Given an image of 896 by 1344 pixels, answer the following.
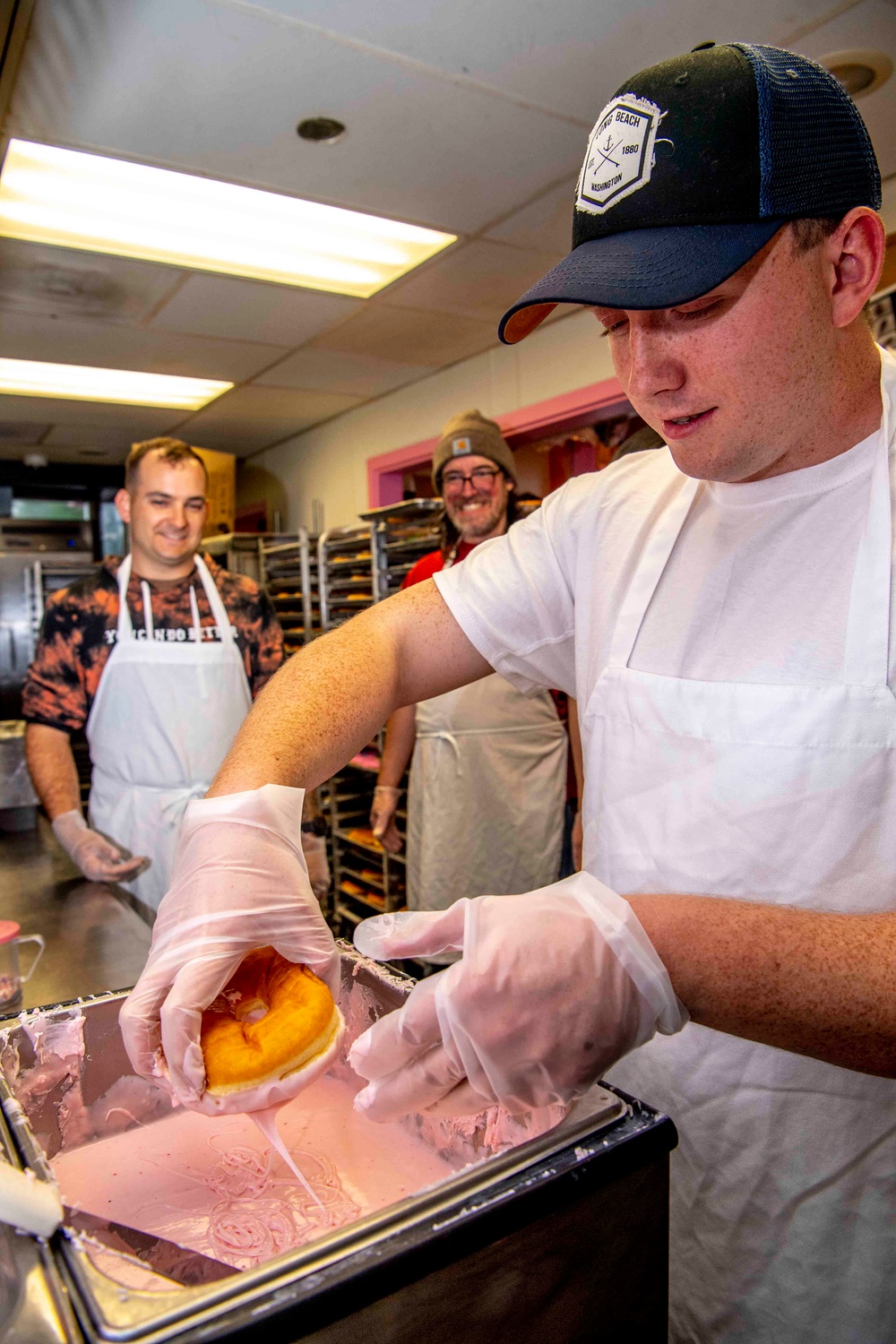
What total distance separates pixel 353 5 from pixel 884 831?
7.69ft

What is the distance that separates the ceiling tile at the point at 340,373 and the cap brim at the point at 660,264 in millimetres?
4346

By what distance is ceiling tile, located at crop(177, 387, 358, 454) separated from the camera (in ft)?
19.6

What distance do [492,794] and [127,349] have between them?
3.43m

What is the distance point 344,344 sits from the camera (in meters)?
4.88

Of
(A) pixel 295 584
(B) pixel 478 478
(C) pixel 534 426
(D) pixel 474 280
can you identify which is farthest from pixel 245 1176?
(A) pixel 295 584

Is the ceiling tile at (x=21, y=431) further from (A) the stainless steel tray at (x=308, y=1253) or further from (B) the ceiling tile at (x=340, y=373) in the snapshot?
(A) the stainless steel tray at (x=308, y=1253)

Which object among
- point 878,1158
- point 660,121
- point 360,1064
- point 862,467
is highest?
point 660,121

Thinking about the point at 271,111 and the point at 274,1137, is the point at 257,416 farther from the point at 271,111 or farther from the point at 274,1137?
the point at 274,1137

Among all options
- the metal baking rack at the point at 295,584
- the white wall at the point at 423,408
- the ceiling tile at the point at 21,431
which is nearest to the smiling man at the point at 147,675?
the white wall at the point at 423,408

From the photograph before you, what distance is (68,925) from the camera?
1.89 metres

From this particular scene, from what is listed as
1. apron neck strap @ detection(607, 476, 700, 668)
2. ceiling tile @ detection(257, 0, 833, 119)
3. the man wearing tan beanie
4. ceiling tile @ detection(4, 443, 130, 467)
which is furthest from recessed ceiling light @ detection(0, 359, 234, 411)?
apron neck strap @ detection(607, 476, 700, 668)

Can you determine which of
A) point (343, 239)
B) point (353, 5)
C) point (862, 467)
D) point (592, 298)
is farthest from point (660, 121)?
point (343, 239)

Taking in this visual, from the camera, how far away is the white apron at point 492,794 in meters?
3.23

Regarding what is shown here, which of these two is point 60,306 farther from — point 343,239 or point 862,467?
point 862,467
